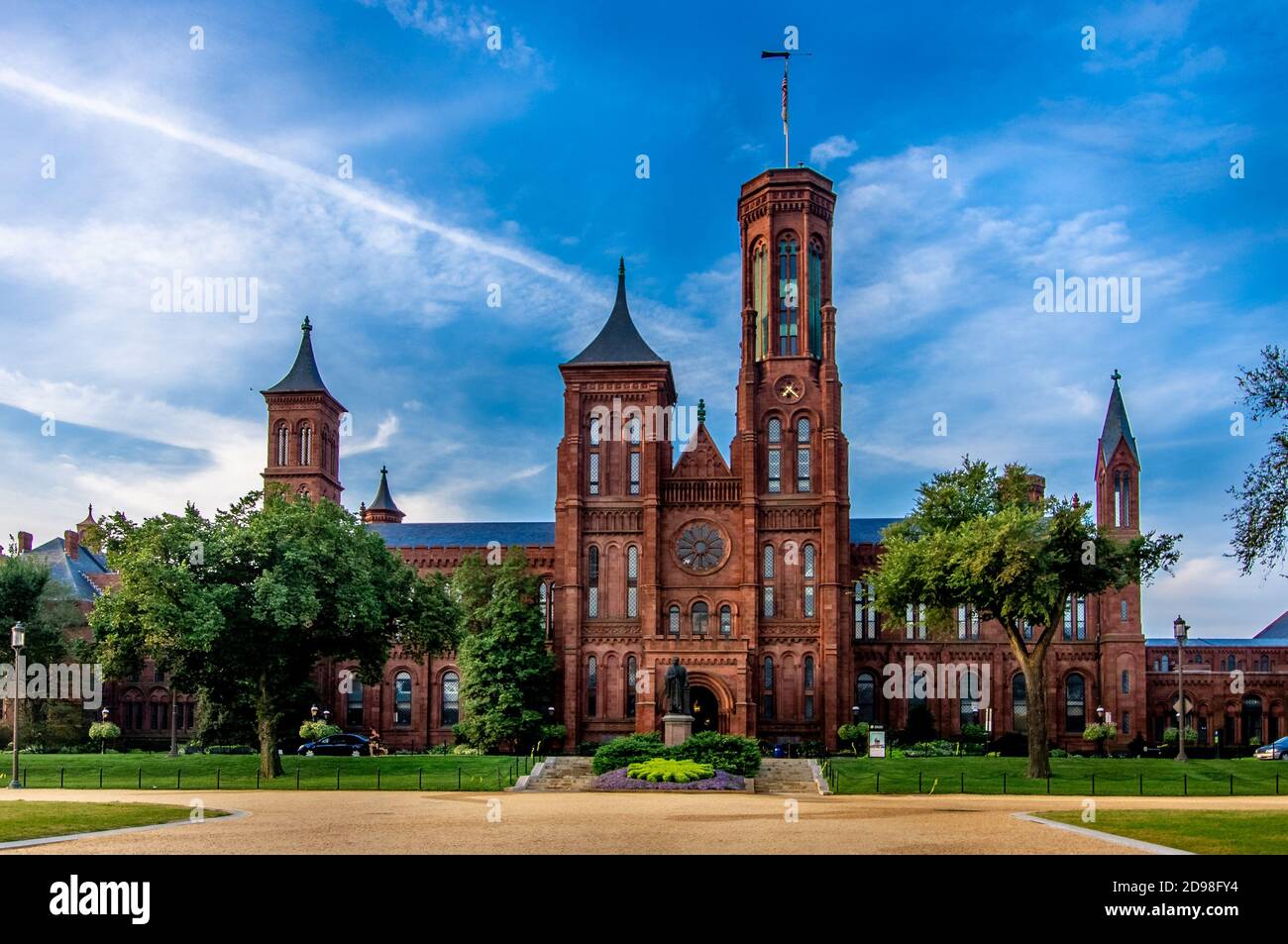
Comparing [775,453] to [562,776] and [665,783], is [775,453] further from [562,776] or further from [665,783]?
[665,783]

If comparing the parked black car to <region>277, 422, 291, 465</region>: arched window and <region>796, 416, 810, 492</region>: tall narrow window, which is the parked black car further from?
<region>796, 416, 810, 492</region>: tall narrow window

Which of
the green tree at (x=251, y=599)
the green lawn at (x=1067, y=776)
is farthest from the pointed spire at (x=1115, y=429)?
the green tree at (x=251, y=599)

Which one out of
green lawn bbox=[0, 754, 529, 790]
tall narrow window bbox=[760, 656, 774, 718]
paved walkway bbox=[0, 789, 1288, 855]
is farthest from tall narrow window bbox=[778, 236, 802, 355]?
paved walkway bbox=[0, 789, 1288, 855]

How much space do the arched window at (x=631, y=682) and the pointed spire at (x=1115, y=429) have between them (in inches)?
1238

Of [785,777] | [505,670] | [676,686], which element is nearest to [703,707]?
[505,670]

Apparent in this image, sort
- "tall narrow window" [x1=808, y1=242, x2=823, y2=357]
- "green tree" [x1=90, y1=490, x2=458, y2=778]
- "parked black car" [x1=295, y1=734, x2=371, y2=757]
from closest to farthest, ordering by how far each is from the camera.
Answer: "green tree" [x1=90, y1=490, x2=458, y2=778], "parked black car" [x1=295, y1=734, x2=371, y2=757], "tall narrow window" [x1=808, y1=242, x2=823, y2=357]

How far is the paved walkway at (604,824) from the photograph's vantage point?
23.6 meters

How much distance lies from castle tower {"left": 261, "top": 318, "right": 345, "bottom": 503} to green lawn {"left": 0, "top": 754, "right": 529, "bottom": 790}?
29.5 meters

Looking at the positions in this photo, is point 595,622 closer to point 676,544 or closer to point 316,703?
point 676,544

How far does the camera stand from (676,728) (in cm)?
5300

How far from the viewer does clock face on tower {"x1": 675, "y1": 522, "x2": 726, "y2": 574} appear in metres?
72.3

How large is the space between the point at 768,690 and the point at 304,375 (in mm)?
39712

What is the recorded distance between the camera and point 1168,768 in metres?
54.3
